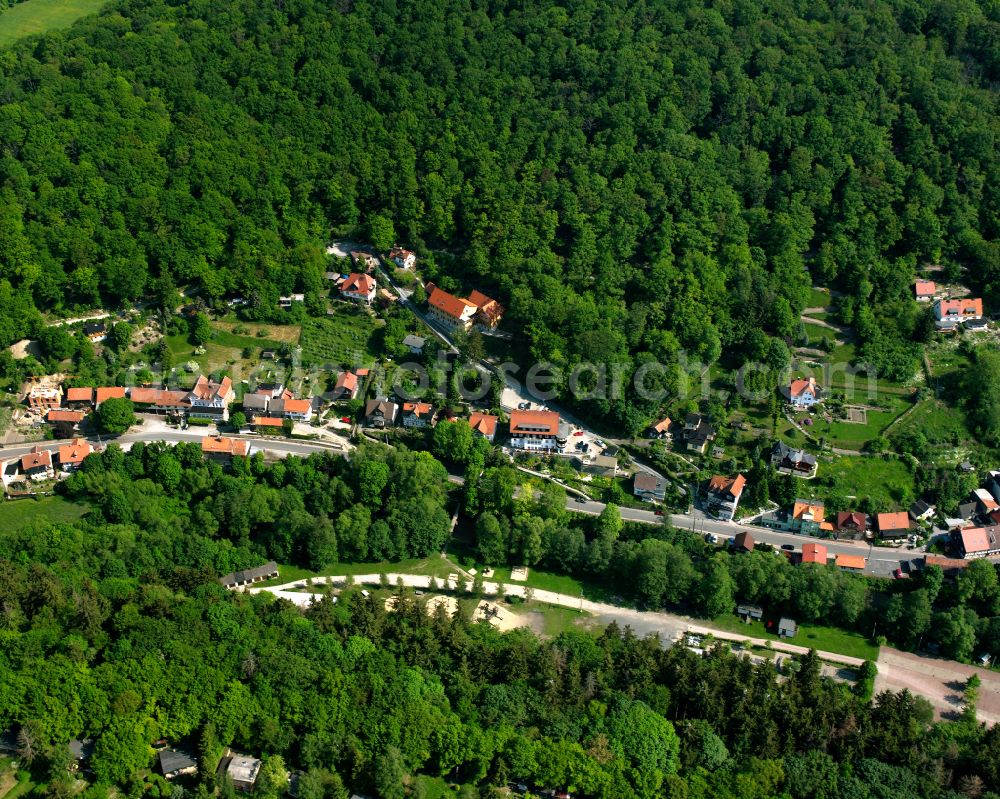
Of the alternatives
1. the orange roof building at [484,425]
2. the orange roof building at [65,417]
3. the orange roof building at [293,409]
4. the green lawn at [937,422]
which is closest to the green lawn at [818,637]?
the green lawn at [937,422]

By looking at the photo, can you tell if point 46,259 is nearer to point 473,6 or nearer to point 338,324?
point 338,324

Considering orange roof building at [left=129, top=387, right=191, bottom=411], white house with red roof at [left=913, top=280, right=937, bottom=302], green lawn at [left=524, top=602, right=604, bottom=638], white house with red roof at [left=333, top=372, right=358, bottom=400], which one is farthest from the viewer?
white house with red roof at [left=913, top=280, right=937, bottom=302]

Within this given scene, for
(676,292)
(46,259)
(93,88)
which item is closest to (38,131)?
(93,88)

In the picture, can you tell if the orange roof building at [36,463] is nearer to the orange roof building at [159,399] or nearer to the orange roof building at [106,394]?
the orange roof building at [106,394]

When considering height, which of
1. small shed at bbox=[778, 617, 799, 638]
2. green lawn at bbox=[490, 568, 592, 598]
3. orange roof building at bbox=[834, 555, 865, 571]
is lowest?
small shed at bbox=[778, 617, 799, 638]

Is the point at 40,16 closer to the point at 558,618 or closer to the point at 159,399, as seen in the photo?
the point at 159,399

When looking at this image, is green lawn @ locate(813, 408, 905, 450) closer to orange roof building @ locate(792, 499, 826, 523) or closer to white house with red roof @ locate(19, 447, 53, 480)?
orange roof building @ locate(792, 499, 826, 523)

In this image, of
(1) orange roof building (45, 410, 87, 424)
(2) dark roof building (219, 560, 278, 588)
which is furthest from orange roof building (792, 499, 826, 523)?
(1) orange roof building (45, 410, 87, 424)

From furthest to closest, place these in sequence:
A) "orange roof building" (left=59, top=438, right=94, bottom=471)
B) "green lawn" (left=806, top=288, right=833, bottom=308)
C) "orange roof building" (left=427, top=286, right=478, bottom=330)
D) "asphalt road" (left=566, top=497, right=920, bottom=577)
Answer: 1. "green lawn" (left=806, top=288, right=833, bottom=308)
2. "orange roof building" (left=427, top=286, right=478, bottom=330)
3. "orange roof building" (left=59, top=438, right=94, bottom=471)
4. "asphalt road" (left=566, top=497, right=920, bottom=577)
